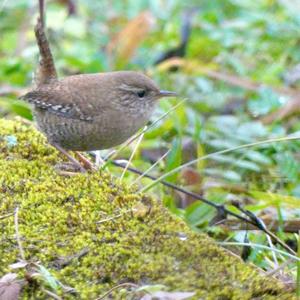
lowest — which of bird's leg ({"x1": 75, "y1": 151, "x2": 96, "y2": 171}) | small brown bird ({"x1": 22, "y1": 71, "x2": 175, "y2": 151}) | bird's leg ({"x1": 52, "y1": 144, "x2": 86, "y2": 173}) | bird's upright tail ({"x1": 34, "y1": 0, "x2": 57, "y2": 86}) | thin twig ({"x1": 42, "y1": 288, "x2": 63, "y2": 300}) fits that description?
thin twig ({"x1": 42, "y1": 288, "x2": 63, "y2": 300})

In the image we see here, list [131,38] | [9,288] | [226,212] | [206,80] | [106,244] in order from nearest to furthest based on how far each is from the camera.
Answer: [9,288], [106,244], [226,212], [206,80], [131,38]

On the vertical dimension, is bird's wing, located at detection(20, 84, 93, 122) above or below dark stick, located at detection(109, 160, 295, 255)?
above

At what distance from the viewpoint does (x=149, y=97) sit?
436cm

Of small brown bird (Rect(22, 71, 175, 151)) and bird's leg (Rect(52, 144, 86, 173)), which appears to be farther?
small brown bird (Rect(22, 71, 175, 151))

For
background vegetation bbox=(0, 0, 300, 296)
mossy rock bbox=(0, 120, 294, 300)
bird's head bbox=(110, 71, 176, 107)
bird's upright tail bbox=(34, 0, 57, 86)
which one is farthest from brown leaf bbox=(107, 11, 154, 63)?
mossy rock bbox=(0, 120, 294, 300)

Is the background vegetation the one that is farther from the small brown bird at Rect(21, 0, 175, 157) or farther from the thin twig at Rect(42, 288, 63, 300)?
the thin twig at Rect(42, 288, 63, 300)

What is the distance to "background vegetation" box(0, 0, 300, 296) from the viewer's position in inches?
181

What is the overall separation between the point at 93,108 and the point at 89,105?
0.12 feet

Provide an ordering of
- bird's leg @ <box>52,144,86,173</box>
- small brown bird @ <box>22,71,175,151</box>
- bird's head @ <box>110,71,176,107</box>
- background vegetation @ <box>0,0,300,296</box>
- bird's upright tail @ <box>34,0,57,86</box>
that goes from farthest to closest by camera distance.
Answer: background vegetation @ <box>0,0,300,296</box> < bird's upright tail @ <box>34,0,57,86</box> < bird's head @ <box>110,71,176,107</box> < small brown bird @ <box>22,71,175,151</box> < bird's leg @ <box>52,144,86,173</box>

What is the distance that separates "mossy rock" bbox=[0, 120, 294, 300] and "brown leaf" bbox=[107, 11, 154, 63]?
165 inches

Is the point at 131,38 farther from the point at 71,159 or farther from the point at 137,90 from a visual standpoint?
the point at 71,159

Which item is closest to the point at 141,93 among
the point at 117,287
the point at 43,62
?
the point at 43,62

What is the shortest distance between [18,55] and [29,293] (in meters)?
5.81

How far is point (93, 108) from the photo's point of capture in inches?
165
